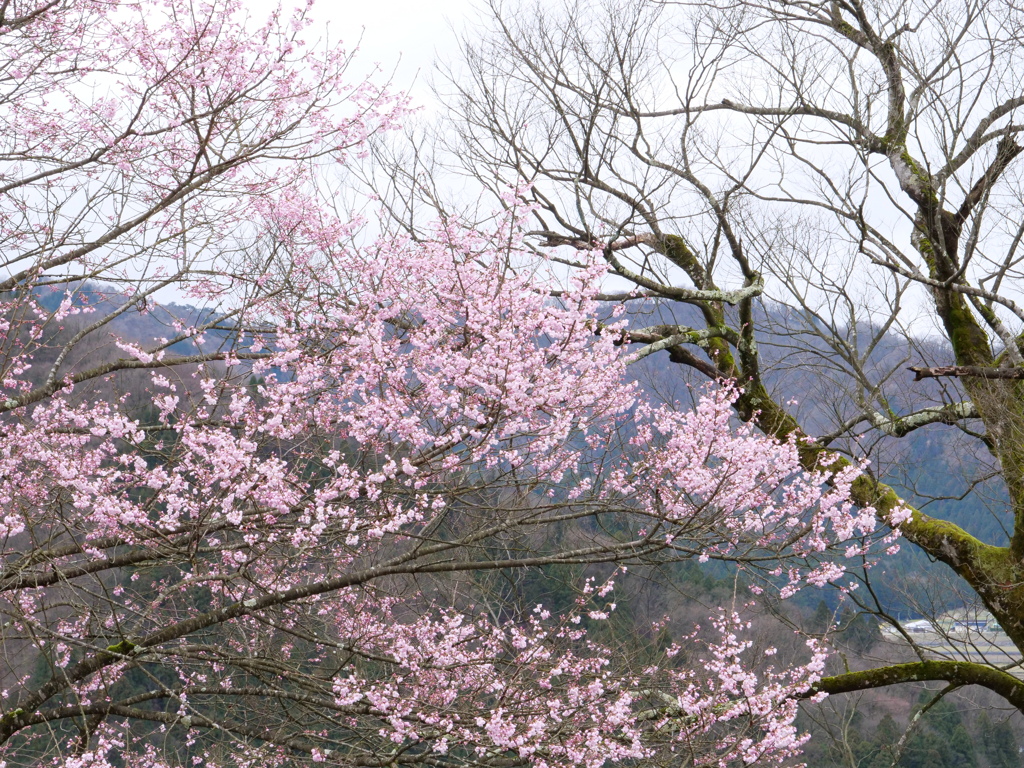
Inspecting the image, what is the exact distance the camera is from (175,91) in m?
4.64

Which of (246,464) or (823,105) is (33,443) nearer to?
(246,464)

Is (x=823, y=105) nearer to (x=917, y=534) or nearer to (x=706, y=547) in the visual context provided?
(x=917, y=534)

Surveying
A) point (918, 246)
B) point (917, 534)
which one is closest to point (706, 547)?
point (917, 534)

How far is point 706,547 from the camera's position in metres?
4.36

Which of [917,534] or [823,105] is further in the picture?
[823,105]

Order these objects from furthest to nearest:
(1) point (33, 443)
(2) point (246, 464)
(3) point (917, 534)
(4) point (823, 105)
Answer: (4) point (823, 105), (3) point (917, 534), (1) point (33, 443), (2) point (246, 464)

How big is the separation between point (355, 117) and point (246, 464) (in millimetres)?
2464

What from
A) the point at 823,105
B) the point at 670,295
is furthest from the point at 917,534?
the point at 823,105

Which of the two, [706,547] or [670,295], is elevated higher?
[670,295]

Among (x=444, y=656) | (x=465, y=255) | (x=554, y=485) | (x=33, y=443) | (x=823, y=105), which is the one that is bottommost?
(x=444, y=656)

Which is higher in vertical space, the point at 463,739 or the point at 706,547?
the point at 706,547

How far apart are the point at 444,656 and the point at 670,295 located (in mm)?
3294

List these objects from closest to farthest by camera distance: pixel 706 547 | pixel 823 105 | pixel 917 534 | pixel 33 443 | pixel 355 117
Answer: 1. pixel 706 547
2. pixel 33 443
3. pixel 355 117
4. pixel 917 534
5. pixel 823 105

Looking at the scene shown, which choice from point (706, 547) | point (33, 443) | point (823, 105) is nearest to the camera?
point (706, 547)
